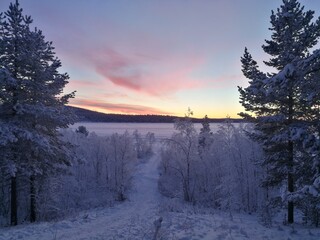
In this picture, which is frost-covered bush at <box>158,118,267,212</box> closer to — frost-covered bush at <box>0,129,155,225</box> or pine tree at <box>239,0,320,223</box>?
frost-covered bush at <box>0,129,155,225</box>

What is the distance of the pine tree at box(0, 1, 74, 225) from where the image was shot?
696 inches

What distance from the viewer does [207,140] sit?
72.1 metres

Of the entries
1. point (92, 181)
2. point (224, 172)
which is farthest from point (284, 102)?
point (92, 181)

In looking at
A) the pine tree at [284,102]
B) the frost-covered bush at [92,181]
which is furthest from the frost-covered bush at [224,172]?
the pine tree at [284,102]

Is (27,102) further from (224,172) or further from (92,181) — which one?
(92,181)

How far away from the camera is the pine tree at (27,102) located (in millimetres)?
17672

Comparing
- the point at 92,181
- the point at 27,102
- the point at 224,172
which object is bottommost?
the point at 92,181

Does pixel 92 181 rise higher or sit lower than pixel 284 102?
lower

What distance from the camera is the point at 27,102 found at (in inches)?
749

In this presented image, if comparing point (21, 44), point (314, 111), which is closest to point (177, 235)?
point (314, 111)

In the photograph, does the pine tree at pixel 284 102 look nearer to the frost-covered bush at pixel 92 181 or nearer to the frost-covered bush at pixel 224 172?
the frost-covered bush at pixel 92 181

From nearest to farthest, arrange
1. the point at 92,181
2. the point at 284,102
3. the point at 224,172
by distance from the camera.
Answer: the point at 284,102, the point at 224,172, the point at 92,181

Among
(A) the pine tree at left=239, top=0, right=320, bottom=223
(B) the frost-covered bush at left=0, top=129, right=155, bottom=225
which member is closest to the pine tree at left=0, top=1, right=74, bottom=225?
(B) the frost-covered bush at left=0, top=129, right=155, bottom=225

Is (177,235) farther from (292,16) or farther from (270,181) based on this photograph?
(292,16)
